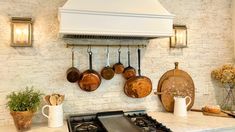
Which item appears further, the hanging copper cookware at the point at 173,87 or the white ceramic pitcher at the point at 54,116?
the hanging copper cookware at the point at 173,87

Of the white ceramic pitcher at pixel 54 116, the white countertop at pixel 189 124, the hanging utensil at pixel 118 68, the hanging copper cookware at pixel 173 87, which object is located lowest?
the white countertop at pixel 189 124

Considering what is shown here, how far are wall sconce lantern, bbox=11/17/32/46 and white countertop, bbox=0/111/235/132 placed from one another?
65cm

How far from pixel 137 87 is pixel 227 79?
0.92 meters

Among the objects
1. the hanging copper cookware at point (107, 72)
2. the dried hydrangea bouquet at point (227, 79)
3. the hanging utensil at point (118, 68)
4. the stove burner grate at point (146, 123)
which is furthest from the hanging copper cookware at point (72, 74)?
the dried hydrangea bouquet at point (227, 79)

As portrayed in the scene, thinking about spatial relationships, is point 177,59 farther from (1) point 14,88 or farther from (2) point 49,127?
(1) point 14,88

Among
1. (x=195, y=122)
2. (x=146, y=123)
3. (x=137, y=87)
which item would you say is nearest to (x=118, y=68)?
(x=137, y=87)

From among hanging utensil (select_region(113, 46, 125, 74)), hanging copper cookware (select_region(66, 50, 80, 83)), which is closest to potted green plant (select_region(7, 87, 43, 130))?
hanging copper cookware (select_region(66, 50, 80, 83))

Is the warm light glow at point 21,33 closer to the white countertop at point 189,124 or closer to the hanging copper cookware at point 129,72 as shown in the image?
the white countertop at point 189,124

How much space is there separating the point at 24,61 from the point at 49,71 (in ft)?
0.67

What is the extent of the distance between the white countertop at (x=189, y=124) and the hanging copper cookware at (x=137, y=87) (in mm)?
231

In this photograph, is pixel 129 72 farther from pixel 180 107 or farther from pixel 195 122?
pixel 195 122

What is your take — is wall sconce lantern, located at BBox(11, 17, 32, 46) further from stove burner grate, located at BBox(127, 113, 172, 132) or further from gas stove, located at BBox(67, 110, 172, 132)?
stove burner grate, located at BBox(127, 113, 172, 132)

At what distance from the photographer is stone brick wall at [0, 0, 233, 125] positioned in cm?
168

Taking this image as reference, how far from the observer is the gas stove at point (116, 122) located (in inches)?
61.6
